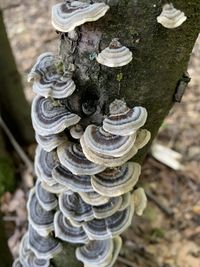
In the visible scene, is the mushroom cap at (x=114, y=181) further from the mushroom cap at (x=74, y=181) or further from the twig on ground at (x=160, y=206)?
→ the twig on ground at (x=160, y=206)

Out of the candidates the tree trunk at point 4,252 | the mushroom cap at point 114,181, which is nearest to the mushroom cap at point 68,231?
the mushroom cap at point 114,181

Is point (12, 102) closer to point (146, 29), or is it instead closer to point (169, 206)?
point (169, 206)

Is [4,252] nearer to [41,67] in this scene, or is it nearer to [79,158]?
[79,158]

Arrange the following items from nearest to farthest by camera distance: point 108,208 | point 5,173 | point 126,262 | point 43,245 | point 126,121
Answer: point 126,121 → point 108,208 → point 43,245 → point 126,262 → point 5,173

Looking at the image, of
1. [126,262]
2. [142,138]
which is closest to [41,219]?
[142,138]

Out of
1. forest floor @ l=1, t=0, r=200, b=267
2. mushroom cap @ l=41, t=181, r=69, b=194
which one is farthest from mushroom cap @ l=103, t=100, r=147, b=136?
forest floor @ l=1, t=0, r=200, b=267

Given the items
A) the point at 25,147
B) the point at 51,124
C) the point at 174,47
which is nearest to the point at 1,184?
the point at 25,147
